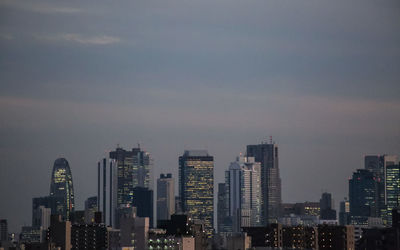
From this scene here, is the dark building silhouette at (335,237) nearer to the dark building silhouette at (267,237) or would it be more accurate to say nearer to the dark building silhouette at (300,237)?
the dark building silhouette at (300,237)

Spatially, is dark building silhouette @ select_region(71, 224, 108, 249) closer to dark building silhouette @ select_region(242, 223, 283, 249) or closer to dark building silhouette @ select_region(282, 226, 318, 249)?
dark building silhouette @ select_region(242, 223, 283, 249)

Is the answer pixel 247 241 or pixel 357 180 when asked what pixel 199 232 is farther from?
pixel 357 180

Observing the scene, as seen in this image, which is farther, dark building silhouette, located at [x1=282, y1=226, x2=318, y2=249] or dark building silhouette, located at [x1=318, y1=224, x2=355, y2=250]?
dark building silhouette, located at [x1=282, y1=226, x2=318, y2=249]

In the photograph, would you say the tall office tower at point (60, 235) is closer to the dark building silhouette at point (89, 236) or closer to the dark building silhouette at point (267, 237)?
the dark building silhouette at point (89, 236)

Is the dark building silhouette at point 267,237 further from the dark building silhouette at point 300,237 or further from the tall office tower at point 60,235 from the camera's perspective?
the tall office tower at point 60,235

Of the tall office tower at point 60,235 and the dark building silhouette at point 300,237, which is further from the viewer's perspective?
the tall office tower at point 60,235

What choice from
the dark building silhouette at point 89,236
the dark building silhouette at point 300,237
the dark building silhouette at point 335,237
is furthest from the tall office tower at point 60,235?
the dark building silhouette at point 335,237

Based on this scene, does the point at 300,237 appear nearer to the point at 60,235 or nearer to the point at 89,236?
the point at 89,236

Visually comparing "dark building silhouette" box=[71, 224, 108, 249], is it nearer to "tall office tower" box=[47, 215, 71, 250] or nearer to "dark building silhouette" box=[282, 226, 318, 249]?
"tall office tower" box=[47, 215, 71, 250]

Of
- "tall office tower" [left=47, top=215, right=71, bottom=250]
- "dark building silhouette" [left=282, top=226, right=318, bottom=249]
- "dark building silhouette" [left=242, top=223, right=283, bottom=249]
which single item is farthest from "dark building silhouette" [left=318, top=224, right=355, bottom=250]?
"tall office tower" [left=47, top=215, right=71, bottom=250]

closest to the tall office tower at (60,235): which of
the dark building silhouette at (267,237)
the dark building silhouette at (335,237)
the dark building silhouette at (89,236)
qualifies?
the dark building silhouette at (89,236)

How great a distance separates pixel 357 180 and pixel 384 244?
295ft

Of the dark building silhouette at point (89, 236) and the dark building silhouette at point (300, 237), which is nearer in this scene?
the dark building silhouette at point (300, 237)

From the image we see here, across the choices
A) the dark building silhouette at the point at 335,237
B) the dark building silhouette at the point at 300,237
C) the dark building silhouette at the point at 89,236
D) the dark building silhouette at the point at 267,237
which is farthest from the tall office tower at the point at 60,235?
the dark building silhouette at the point at 335,237
